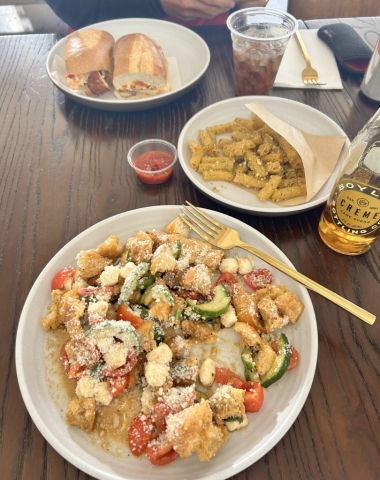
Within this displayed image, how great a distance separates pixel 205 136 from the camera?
1554 millimetres

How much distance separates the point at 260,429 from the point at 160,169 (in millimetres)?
1042

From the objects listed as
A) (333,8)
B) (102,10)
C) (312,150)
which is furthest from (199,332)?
(333,8)

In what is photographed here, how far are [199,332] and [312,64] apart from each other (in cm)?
176

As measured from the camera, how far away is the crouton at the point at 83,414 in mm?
881

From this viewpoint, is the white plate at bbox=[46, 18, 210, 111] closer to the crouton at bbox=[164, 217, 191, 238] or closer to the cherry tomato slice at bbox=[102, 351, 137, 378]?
the crouton at bbox=[164, 217, 191, 238]

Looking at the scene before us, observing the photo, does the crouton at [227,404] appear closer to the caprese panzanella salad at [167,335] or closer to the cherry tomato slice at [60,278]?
the caprese panzanella salad at [167,335]

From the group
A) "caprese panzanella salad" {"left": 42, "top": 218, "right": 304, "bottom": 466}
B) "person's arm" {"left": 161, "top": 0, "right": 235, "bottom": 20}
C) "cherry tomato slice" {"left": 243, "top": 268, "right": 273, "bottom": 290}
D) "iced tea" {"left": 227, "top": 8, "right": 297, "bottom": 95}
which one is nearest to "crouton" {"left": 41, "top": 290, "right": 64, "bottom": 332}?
"caprese panzanella salad" {"left": 42, "top": 218, "right": 304, "bottom": 466}

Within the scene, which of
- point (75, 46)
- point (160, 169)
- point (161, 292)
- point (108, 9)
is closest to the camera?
point (161, 292)

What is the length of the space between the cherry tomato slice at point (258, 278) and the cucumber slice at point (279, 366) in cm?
23

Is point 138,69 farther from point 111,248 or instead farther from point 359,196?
point 359,196

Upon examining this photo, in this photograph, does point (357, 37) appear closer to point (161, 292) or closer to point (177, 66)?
point (177, 66)

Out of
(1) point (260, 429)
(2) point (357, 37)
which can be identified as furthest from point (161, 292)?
(2) point (357, 37)

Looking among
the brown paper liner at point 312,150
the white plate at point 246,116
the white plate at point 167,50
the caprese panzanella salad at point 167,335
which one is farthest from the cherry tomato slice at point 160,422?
the white plate at point 167,50

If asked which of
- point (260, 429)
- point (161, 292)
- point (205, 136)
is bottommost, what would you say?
point (260, 429)
